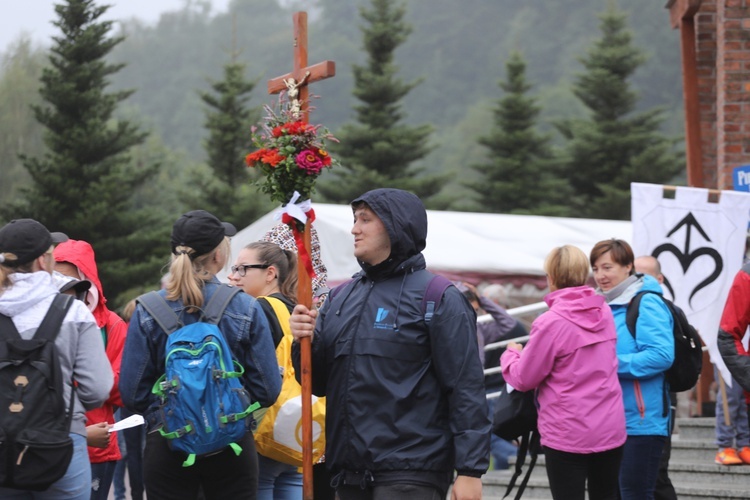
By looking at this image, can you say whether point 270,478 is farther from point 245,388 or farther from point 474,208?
point 474,208

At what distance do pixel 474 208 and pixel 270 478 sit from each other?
3780cm

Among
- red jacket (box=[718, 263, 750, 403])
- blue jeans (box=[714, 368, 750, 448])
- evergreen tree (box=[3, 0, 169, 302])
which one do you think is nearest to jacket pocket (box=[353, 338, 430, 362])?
red jacket (box=[718, 263, 750, 403])

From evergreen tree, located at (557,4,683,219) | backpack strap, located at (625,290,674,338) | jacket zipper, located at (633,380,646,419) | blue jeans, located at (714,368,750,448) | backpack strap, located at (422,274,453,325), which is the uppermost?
evergreen tree, located at (557,4,683,219)

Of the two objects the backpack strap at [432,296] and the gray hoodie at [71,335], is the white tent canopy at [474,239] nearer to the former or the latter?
the gray hoodie at [71,335]

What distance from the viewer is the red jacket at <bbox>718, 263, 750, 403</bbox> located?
575 centimetres

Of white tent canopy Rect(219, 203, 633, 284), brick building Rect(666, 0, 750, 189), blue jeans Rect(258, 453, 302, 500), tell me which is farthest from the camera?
white tent canopy Rect(219, 203, 633, 284)

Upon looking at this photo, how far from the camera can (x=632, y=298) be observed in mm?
6258

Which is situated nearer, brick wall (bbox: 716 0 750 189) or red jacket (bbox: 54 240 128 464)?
red jacket (bbox: 54 240 128 464)

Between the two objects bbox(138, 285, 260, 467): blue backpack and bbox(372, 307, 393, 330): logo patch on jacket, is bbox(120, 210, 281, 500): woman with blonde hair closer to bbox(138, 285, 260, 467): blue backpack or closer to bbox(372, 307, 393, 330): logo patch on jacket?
bbox(138, 285, 260, 467): blue backpack

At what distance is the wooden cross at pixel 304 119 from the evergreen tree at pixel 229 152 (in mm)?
31685

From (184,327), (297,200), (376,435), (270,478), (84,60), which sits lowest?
(270,478)

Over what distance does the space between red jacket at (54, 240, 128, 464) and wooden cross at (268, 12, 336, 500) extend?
1.23 meters

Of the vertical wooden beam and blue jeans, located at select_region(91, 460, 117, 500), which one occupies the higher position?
the vertical wooden beam

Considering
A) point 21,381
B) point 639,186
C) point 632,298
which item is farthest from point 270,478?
point 639,186
